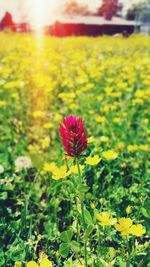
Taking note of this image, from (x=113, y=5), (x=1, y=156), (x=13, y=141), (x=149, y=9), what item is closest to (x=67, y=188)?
(x=1, y=156)

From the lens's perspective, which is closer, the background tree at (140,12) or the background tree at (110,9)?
the background tree at (110,9)

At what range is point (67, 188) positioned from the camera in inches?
78.6

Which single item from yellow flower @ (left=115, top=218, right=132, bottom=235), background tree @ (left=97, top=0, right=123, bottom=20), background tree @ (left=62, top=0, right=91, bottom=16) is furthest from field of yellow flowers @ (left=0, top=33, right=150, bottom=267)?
background tree @ (left=62, top=0, right=91, bottom=16)

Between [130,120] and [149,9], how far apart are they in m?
49.6

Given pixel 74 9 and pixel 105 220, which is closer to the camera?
pixel 105 220

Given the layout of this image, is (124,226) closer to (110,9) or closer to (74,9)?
(110,9)

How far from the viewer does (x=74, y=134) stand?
53.4 inches

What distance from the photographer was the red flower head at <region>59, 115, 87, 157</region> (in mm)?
1357

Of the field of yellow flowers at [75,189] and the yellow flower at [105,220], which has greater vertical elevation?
the yellow flower at [105,220]

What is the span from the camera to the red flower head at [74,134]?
136cm

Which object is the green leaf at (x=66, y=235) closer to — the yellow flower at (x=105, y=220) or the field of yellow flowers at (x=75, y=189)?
the field of yellow flowers at (x=75, y=189)

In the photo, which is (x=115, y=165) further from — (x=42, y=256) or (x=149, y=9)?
(x=149, y=9)

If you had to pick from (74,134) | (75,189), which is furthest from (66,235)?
(74,134)

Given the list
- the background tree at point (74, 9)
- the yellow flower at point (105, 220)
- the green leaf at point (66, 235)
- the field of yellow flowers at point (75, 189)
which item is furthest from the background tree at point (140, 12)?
the green leaf at point (66, 235)
